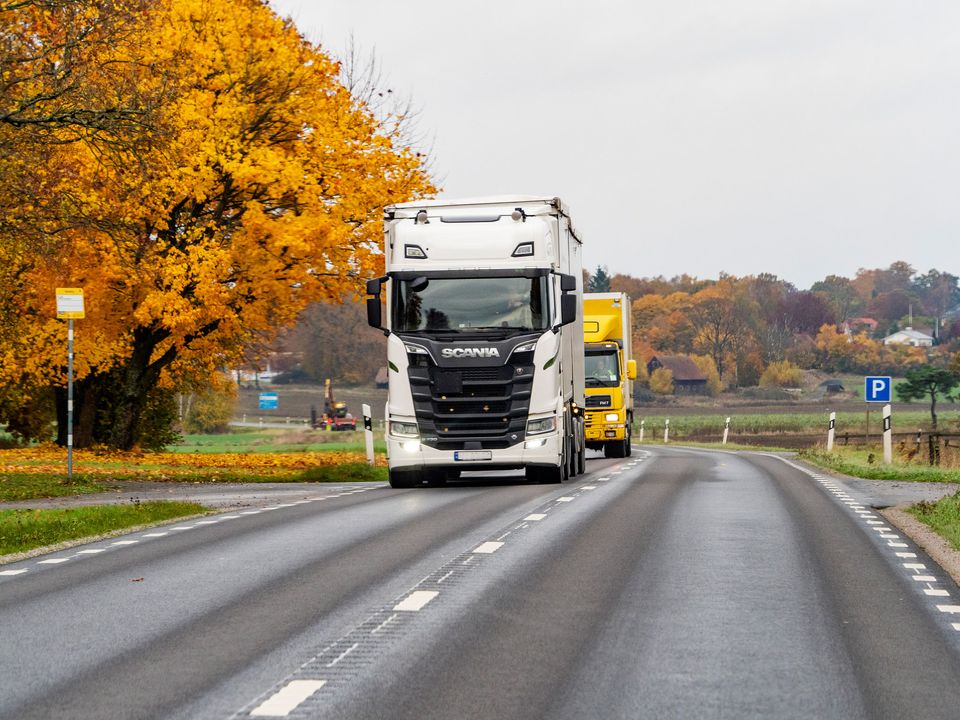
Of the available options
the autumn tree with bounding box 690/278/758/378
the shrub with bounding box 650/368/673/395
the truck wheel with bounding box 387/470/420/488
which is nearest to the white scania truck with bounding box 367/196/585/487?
the truck wheel with bounding box 387/470/420/488

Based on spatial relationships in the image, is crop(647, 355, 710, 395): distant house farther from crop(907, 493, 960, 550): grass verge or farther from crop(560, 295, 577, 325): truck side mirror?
crop(907, 493, 960, 550): grass verge

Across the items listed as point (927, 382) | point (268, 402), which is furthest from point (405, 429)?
point (268, 402)

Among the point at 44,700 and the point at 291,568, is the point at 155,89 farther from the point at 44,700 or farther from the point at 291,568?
the point at 44,700

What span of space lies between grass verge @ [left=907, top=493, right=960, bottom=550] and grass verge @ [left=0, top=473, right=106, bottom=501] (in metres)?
11.7

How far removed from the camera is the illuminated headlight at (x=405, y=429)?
23.2 meters

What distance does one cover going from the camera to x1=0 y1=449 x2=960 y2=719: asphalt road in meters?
6.88

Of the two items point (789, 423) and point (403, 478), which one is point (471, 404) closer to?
point (403, 478)

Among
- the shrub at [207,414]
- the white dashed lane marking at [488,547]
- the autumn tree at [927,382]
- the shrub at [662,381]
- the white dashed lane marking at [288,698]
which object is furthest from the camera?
the shrub at [662,381]

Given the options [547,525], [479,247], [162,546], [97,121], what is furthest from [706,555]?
[97,121]

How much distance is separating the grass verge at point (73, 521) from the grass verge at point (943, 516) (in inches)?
317

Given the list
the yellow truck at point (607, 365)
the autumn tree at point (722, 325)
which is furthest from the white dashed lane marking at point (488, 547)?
the autumn tree at point (722, 325)

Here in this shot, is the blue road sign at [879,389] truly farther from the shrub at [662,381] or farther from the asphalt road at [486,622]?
the shrub at [662,381]

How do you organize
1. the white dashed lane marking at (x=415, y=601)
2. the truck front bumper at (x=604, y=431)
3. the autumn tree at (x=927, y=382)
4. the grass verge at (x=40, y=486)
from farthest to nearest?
1. the autumn tree at (x=927, y=382)
2. the truck front bumper at (x=604, y=431)
3. the grass verge at (x=40, y=486)
4. the white dashed lane marking at (x=415, y=601)

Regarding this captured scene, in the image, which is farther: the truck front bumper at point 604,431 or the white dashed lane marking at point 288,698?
the truck front bumper at point 604,431
